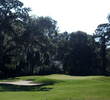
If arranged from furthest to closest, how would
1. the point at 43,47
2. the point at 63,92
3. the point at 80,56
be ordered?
the point at 80,56 → the point at 43,47 → the point at 63,92

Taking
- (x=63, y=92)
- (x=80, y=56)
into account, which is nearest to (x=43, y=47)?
(x=80, y=56)

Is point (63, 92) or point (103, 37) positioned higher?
point (103, 37)

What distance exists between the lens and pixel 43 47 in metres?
61.8

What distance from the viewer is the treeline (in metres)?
47.6

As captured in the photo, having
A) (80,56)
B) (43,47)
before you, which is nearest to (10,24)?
(43,47)

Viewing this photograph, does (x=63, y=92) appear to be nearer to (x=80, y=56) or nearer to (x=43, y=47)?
(x=43, y=47)

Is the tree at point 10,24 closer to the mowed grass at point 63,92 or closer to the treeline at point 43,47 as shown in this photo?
the treeline at point 43,47

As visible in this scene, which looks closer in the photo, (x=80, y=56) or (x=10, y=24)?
(x=10, y=24)

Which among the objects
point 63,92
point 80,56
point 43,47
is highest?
point 43,47

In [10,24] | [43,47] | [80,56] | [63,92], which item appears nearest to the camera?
[63,92]

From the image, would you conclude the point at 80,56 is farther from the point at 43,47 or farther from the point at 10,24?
the point at 10,24

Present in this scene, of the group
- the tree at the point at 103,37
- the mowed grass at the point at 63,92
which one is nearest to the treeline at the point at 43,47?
the tree at the point at 103,37

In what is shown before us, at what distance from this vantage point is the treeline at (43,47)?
47.6 meters

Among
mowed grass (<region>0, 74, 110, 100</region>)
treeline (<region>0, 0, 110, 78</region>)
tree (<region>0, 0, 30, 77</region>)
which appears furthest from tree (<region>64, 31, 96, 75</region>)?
mowed grass (<region>0, 74, 110, 100</region>)
